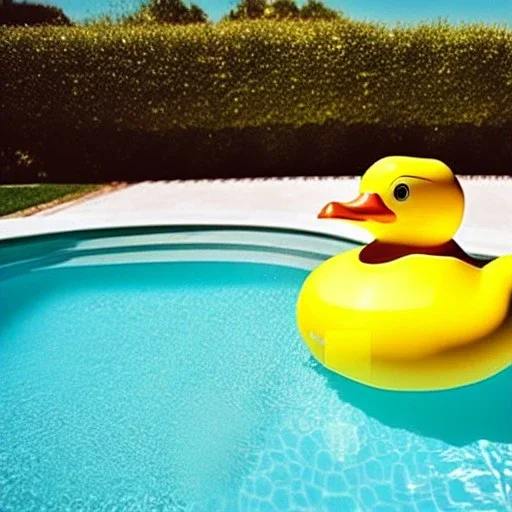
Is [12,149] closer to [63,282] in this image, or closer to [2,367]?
[63,282]

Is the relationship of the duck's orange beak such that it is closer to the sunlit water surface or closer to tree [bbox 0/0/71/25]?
the sunlit water surface

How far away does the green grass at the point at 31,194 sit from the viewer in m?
9.57

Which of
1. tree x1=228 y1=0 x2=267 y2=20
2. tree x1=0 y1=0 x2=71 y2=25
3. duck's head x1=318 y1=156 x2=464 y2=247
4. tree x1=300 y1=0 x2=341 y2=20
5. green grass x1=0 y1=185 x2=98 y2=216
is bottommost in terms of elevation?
duck's head x1=318 y1=156 x2=464 y2=247

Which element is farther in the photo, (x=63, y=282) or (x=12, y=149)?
(x=12, y=149)

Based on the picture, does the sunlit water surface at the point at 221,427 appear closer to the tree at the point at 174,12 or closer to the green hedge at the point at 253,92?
the green hedge at the point at 253,92

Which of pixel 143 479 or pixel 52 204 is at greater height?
pixel 52 204

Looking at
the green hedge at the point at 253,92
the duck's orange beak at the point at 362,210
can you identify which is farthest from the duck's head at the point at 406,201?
the green hedge at the point at 253,92

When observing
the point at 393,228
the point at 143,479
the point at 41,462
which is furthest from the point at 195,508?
the point at 393,228

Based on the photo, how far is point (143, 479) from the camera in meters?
3.51

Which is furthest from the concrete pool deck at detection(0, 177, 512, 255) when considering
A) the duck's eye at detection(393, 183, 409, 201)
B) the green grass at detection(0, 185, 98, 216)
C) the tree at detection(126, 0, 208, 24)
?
the tree at detection(126, 0, 208, 24)

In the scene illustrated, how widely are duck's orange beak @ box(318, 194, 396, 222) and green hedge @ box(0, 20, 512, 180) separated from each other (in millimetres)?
9196

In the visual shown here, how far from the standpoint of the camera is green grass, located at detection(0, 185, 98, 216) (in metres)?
9.57

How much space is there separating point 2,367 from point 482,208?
610 centimetres

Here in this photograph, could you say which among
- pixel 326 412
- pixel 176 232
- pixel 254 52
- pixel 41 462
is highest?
pixel 254 52
